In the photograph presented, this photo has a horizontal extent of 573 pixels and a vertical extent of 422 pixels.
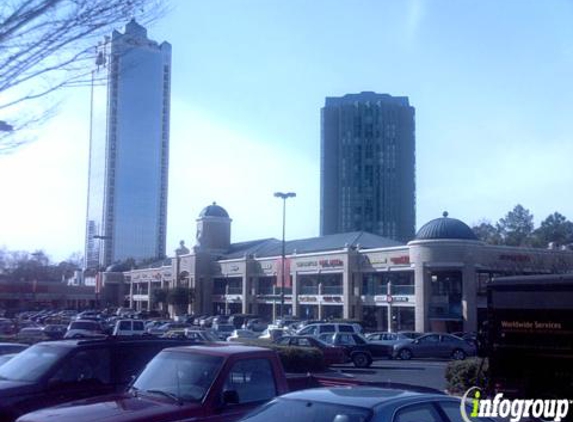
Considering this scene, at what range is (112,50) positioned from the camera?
28.4 ft

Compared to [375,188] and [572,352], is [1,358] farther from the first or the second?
[375,188]

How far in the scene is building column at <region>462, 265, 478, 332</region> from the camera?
165 feet

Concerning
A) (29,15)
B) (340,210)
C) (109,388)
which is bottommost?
(109,388)

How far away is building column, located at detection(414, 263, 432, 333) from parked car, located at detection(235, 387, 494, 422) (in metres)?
45.8

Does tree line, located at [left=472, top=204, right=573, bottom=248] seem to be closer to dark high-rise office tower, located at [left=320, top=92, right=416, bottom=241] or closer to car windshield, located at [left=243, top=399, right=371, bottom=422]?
dark high-rise office tower, located at [left=320, top=92, right=416, bottom=241]

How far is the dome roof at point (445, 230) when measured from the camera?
5162 cm

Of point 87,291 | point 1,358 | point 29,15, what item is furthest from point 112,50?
point 87,291

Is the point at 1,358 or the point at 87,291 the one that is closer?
the point at 1,358

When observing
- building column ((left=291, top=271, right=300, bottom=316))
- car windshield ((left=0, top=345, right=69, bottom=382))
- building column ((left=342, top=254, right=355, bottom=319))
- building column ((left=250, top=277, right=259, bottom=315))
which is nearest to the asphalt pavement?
car windshield ((left=0, top=345, right=69, bottom=382))

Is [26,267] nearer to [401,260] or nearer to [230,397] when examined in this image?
[401,260]

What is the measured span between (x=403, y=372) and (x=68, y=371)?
1951 cm

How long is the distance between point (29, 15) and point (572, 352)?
10.1 meters

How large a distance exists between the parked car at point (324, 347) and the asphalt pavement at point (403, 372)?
0.52 metres

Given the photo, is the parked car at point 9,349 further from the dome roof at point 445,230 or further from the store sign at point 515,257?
the store sign at point 515,257
